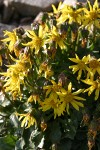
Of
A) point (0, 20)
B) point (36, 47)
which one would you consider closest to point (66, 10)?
point (36, 47)

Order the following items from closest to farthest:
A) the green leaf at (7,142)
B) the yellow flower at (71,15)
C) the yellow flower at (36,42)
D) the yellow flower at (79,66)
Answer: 1. the yellow flower at (79,66)
2. the yellow flower at (36,42)
3. the green leaf at (7,142)
4. the yellow flower at (71,15)

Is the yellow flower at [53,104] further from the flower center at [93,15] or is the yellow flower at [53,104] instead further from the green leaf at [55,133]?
the flower center at [93,15]

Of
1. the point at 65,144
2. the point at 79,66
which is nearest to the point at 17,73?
the point at 79,66

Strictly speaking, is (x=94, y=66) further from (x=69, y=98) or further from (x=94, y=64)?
(x=69, y=98)

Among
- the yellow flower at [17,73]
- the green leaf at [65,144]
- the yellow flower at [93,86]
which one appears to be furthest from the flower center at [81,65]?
the green leaf at [65,144]

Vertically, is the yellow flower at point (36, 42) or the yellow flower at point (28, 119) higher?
the yellow flower at point (36, 42)

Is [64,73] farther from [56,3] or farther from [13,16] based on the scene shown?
[13,16]
